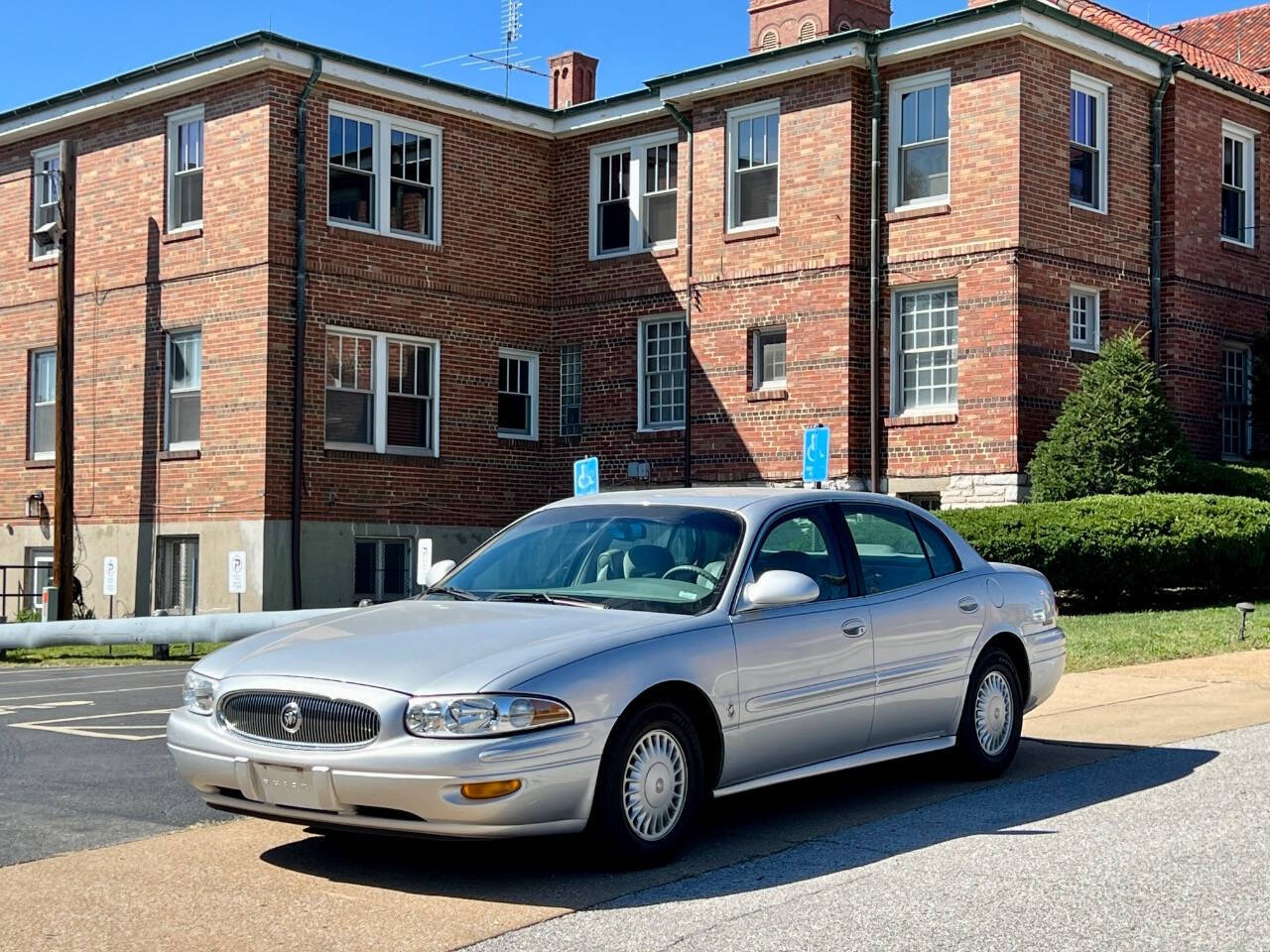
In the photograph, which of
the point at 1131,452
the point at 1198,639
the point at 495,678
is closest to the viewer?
the point at 495,678

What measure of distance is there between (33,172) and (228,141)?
12.8 ft

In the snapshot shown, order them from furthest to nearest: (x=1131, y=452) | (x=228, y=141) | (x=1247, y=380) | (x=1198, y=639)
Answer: (x=1247, y=380)
(x=228, y=141)
(x=1131, y=452)
(x=1198, y=639)

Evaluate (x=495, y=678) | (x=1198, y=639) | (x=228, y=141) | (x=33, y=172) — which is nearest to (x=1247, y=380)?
(x=1198, y=639)

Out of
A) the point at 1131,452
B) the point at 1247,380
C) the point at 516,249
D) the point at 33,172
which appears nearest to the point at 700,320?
the point at 516,249

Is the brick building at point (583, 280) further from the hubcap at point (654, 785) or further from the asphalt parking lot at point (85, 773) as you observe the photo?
the hubcap at point (654, 785)

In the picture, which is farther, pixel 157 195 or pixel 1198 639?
pixel 157 195

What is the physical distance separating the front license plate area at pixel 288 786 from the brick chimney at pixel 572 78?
2549 centimetres

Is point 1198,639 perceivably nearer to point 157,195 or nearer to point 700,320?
point 700,320

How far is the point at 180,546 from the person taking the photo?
79.3 feet

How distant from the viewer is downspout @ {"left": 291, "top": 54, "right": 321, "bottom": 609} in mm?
22703

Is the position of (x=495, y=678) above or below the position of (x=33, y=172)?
below

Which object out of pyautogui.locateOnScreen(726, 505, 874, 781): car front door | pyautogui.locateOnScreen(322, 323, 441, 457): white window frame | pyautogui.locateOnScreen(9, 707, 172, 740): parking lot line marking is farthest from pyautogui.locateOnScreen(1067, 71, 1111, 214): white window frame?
pyautogui.locateOnScreen(726, 505, 874, 781): car front door

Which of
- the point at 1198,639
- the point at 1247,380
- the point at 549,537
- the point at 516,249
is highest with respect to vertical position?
the point at 516,249

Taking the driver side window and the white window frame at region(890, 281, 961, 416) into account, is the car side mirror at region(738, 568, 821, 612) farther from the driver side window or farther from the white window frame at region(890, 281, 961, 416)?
the white window frame at region(890, 281, 961, 416)
